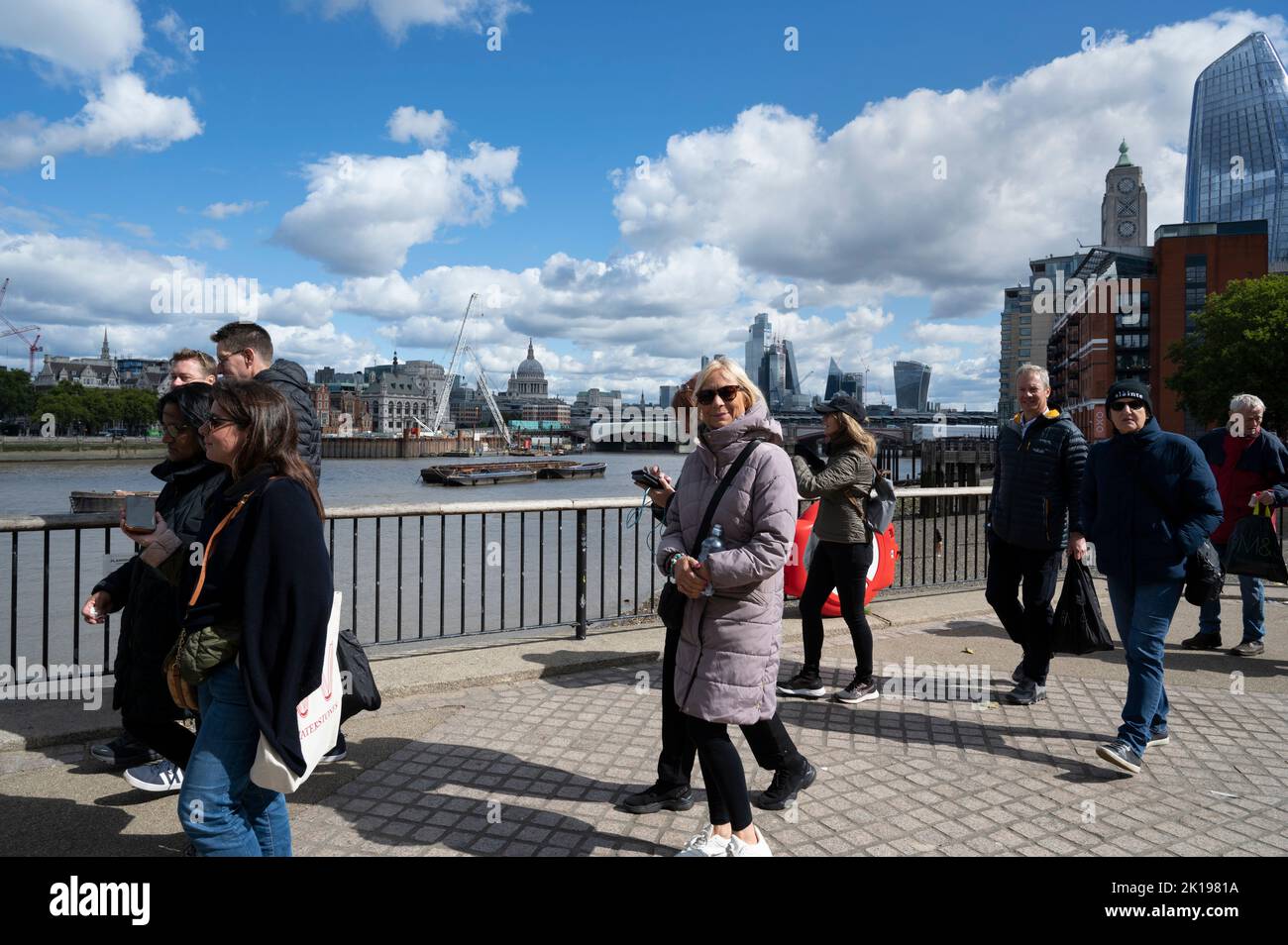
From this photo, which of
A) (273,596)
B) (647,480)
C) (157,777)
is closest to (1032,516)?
(647,480)

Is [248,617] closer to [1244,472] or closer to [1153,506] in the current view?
[1153,506]

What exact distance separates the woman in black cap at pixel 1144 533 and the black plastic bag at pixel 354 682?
3.46 m

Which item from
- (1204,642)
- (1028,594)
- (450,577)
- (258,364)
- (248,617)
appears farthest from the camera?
(450,577)

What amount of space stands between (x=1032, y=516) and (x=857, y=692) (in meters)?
1.51

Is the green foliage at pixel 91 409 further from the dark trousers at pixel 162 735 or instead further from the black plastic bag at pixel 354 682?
the black plastic bag at pixel 354 682

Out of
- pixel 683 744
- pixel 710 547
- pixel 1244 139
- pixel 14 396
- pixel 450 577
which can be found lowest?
pixel 450 577

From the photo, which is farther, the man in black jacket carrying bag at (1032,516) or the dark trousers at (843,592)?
the dark trousers at (843,592)

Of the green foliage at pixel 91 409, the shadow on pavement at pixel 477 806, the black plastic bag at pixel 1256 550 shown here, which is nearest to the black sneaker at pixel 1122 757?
the shadow on pavement at pixel 477 806

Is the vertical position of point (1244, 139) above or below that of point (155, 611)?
above

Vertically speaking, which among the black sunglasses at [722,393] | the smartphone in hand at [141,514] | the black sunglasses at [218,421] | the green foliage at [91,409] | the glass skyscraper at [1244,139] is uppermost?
the glass skyscraper at [1244,139]

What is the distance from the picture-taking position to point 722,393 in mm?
3197

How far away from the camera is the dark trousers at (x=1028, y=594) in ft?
16.9
